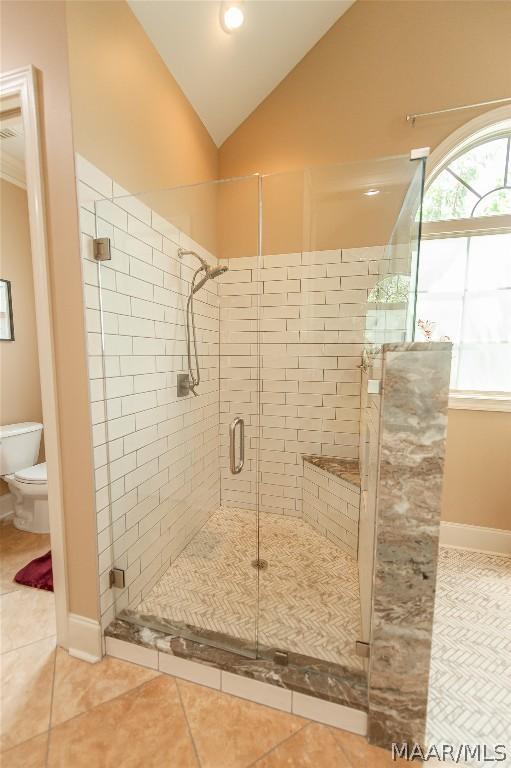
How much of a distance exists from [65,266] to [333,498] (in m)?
1.88

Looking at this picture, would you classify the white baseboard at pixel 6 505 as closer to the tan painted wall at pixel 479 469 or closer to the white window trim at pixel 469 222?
the tan painted wall at pixel 479 469

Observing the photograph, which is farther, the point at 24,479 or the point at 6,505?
the point at 6,505

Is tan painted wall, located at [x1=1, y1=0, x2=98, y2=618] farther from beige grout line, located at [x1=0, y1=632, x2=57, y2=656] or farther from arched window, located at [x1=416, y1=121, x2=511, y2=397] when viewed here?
arched window, located at [x1=416, y1=121, x2=511, y2=397]

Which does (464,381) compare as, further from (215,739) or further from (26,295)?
(26,295)

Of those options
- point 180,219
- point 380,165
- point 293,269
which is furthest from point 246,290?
point 380,165

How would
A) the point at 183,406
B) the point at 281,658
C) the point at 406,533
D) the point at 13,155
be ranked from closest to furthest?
1. the point at 406,533
2. the point at 281,658
3. the point at 183,406
4. the point at 13,155

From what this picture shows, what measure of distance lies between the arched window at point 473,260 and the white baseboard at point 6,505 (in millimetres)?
3238

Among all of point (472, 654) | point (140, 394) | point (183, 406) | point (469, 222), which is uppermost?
point (469, 222)

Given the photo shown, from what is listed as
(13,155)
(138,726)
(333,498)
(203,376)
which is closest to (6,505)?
(203,376)

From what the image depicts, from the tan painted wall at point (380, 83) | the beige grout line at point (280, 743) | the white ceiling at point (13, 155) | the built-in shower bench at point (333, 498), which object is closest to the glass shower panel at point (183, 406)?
the beige grout line at point (280, 743)

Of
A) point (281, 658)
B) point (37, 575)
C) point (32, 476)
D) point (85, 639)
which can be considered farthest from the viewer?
point (32, 476)

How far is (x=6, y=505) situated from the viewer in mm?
2445

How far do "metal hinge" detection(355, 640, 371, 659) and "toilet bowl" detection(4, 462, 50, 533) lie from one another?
2.01 meters

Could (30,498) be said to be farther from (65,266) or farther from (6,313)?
(65,266)
